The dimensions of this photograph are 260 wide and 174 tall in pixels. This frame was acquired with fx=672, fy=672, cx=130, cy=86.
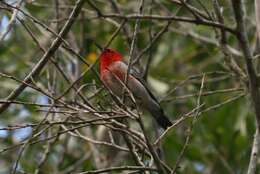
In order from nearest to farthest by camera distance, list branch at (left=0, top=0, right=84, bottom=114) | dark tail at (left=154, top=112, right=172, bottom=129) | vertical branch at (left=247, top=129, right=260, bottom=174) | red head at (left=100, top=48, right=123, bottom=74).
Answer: vertical branch at (left=247, top=129, right=260, bottom=174) < branch at (left=0, top=0, right=84, bottom=114) < dark tail at (left=154, top=112, right=172, bottom=129) < red head at (left=100, top=48, right=123, bottom=74)

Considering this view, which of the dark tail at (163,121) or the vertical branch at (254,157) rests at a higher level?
the dark tail at (163,121)

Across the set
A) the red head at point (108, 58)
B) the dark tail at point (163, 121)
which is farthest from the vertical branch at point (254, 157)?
the red head at point (108, 58)

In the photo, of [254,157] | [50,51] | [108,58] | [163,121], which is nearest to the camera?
[254,157]

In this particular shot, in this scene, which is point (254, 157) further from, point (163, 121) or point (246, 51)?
point (163, 121)

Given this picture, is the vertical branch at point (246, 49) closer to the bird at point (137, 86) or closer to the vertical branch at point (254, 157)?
the vertical branch at point (254, 157)

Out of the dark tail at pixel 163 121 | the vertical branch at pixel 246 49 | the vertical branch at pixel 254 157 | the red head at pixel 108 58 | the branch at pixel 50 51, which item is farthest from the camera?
the red head at pixel 108 58

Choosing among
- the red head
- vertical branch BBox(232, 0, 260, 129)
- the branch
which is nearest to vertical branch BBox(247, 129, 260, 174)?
vertical branch BBox(232, 0, 260, 129)

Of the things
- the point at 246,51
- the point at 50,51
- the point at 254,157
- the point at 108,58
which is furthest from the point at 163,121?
the point at 246,51

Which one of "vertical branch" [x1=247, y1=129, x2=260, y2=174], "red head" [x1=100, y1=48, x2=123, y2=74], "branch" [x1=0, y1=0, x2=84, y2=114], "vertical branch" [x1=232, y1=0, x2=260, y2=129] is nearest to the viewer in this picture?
"vertical branch" [x1=232, y1=0, x2=260, y2=129]

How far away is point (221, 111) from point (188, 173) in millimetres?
731

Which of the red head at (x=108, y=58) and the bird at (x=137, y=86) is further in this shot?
the red head at (x=108, y=58)

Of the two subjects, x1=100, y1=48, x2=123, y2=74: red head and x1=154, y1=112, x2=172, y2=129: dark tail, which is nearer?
x1=154, y1=112, x2=172, y2=129: dark tail

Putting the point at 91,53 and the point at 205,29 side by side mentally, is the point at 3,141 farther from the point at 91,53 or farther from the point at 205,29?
the point at 205,29

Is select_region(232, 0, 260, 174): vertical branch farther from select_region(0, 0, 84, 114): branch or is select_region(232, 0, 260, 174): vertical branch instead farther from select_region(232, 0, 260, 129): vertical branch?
select_region(0, 0, 84, 114): branch
